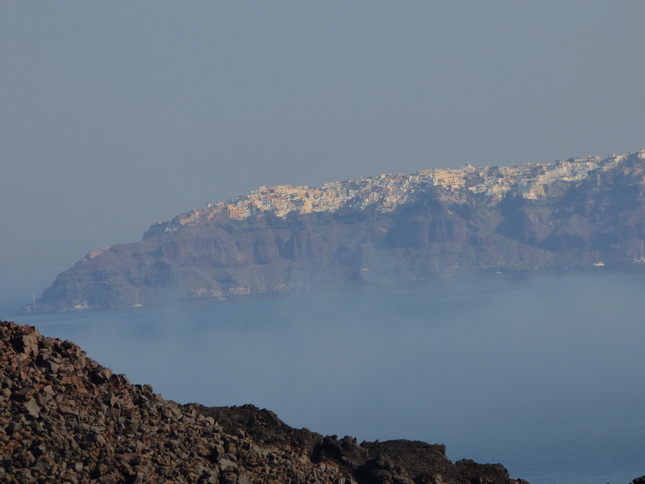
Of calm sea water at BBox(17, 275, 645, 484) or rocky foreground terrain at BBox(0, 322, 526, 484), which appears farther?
calm sea water at BBox(17, 275, 645, 484)

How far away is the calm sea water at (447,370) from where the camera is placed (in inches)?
1597

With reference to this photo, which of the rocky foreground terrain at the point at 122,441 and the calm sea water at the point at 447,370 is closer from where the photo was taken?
the rocky foreground terrain at the point at 122,441

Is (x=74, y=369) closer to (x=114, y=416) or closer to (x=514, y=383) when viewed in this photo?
(x=114, y=416)

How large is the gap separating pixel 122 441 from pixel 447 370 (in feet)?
216

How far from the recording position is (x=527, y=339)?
89.9 m

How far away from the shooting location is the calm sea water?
40.6 metres

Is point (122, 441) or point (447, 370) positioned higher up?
point (122, 441)

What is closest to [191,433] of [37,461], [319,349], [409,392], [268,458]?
[268,458]

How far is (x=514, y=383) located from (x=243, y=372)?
22141mm

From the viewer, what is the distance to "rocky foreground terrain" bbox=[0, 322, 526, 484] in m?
8.03

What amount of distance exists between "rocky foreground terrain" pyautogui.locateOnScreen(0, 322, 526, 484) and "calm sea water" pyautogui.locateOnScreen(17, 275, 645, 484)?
20.0 metres

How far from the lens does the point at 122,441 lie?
877 centimetres

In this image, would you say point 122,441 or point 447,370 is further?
point 447,370

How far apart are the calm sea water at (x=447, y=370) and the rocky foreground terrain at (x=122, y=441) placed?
20.0 meters
